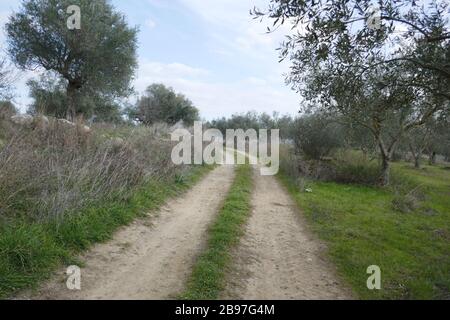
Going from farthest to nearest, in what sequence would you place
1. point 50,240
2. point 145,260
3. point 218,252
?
point 218,252 → point 145,260 → point 50,240

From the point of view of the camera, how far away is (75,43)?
69.3 ft

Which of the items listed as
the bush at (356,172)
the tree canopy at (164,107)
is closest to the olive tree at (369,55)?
the bush at (356,172)

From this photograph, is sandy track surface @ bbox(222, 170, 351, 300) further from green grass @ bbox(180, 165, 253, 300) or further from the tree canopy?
the tree canopy

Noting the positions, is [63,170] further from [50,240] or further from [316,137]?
[316,137]

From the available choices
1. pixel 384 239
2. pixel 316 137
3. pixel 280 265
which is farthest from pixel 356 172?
pixel 280 265

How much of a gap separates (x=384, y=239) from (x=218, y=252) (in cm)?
459

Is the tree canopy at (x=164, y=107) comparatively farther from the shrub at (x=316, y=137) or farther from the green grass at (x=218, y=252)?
the green grass at (x=218, y=252)

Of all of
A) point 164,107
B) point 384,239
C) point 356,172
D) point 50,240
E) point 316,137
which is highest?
point 164,107

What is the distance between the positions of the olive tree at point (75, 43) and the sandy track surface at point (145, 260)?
12953 millimetres

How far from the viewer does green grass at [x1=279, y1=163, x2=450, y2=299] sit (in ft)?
22.8

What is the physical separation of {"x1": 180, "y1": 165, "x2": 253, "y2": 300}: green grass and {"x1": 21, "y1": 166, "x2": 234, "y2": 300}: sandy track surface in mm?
194

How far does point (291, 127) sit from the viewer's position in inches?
999

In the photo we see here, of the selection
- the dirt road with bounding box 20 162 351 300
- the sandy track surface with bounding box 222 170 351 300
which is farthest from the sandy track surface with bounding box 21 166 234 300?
the sandy track surface with bounding box 222 170 351 300

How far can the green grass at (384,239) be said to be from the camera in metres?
6.94
